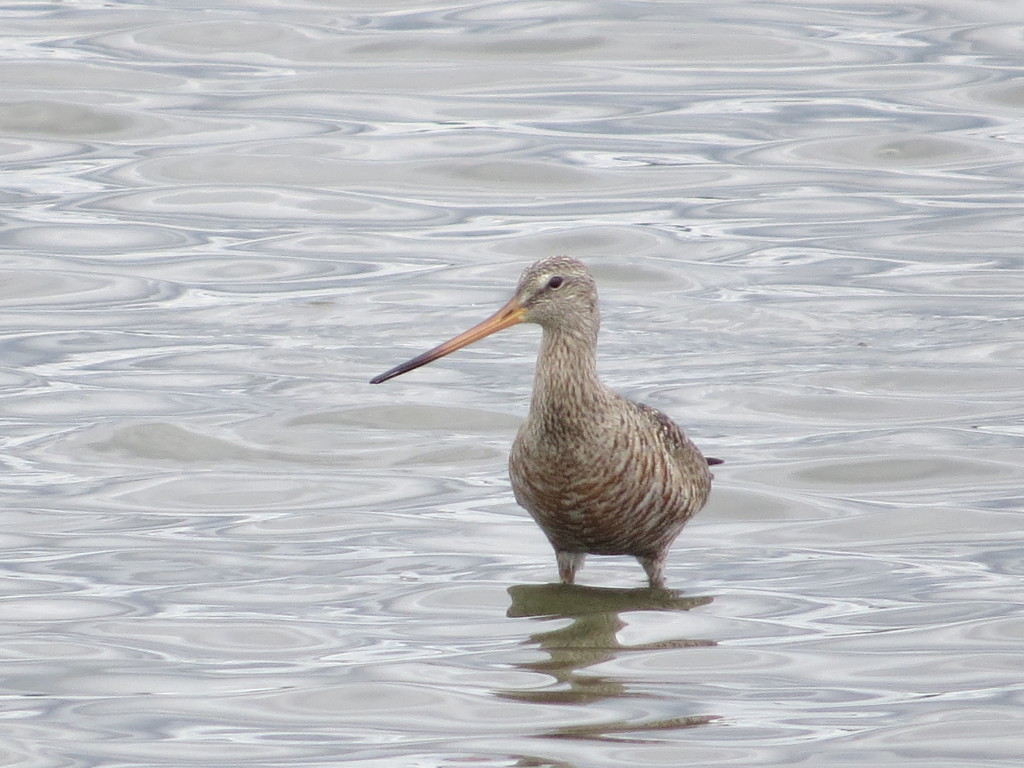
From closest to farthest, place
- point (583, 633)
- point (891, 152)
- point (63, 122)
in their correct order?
1. point (583, 633)
2. point (891, 152)
3. point (63, 122)

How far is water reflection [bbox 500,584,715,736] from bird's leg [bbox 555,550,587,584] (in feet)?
0.16

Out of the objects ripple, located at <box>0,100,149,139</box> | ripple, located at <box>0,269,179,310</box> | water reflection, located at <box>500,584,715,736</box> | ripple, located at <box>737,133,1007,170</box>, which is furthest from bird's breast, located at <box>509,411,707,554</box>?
ripple, located at <box>0,100,149,139</box>

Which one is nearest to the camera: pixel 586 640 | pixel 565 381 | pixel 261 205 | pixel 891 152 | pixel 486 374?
pixel 586 640

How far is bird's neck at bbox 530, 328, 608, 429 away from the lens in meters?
8.99

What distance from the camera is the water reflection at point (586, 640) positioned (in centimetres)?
763

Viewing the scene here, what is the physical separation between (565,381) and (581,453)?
35 cm

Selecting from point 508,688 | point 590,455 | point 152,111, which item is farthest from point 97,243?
point 508,688

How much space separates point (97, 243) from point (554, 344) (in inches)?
342

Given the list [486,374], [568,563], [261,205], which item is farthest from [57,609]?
[261,205]

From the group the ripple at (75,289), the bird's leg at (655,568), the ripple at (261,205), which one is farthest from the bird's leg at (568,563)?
the ripple at (261,205)

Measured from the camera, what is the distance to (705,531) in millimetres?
10688

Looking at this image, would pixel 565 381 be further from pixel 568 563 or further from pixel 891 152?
pixel 891 152

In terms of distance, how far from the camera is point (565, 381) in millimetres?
9055

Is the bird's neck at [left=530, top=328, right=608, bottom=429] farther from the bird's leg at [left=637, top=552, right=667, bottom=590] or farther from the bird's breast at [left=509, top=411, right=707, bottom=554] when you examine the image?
the bird's leg at [left=637, top=552, right=667, bottom=590]
